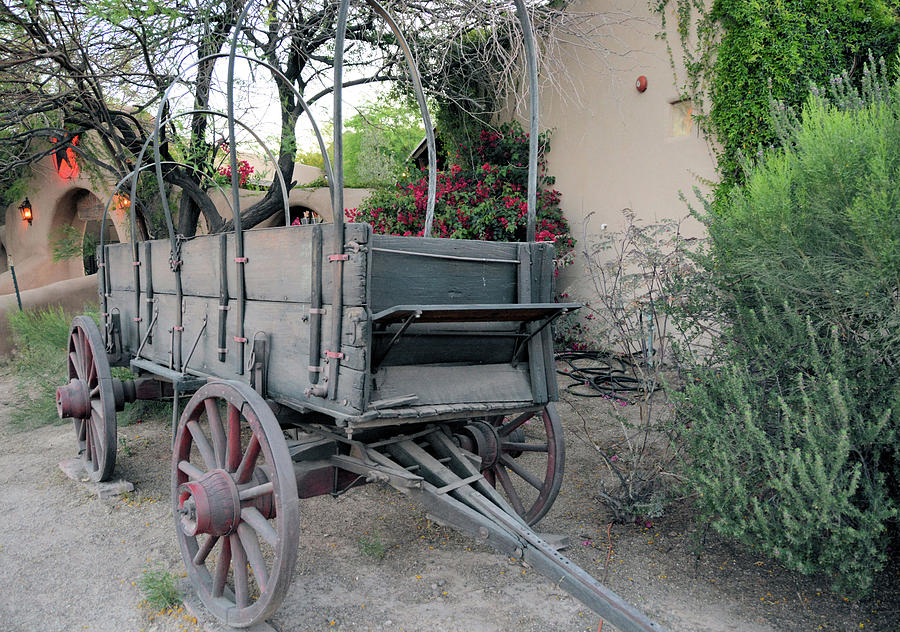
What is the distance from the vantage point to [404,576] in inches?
122

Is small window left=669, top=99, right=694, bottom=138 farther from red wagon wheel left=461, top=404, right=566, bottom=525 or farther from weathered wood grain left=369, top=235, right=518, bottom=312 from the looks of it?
weathered wood grain left=369, top=235, right=518, bottom=312

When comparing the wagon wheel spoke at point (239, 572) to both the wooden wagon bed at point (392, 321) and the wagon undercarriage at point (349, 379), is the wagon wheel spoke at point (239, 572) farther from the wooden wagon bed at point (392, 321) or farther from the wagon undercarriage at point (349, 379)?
the wooden wagon bed at point (392, 321)

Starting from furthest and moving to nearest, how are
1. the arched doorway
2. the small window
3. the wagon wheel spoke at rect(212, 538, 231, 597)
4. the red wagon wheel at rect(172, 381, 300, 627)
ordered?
the arched doorway, the small window, the wagon wheel spoke at rect(212, 538, 231, 597), the red wagon wheel at rect(172, 381, 300, 627)

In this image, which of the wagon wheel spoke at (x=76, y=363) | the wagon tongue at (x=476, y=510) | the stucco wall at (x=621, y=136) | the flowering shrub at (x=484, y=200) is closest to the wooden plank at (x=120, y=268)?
the wagon wheel spoke at (x=76, y=363)

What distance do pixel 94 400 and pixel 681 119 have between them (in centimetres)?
614

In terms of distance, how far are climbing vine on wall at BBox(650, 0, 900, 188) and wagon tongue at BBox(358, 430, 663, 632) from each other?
3.90 m

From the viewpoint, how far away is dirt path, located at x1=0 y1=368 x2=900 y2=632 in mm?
2713

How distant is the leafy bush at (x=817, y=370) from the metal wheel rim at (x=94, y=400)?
3329mm

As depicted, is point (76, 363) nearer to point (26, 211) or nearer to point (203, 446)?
point (203, 446)

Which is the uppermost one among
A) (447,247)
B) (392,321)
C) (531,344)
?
(447,247)

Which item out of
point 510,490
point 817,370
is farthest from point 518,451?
point 817,370

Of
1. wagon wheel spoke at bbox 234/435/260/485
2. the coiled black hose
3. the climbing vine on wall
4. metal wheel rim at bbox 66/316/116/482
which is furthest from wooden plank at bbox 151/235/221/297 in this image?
the climbing vine on wall

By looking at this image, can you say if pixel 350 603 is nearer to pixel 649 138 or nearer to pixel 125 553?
pixel 125 553

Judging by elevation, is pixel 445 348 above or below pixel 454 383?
above
